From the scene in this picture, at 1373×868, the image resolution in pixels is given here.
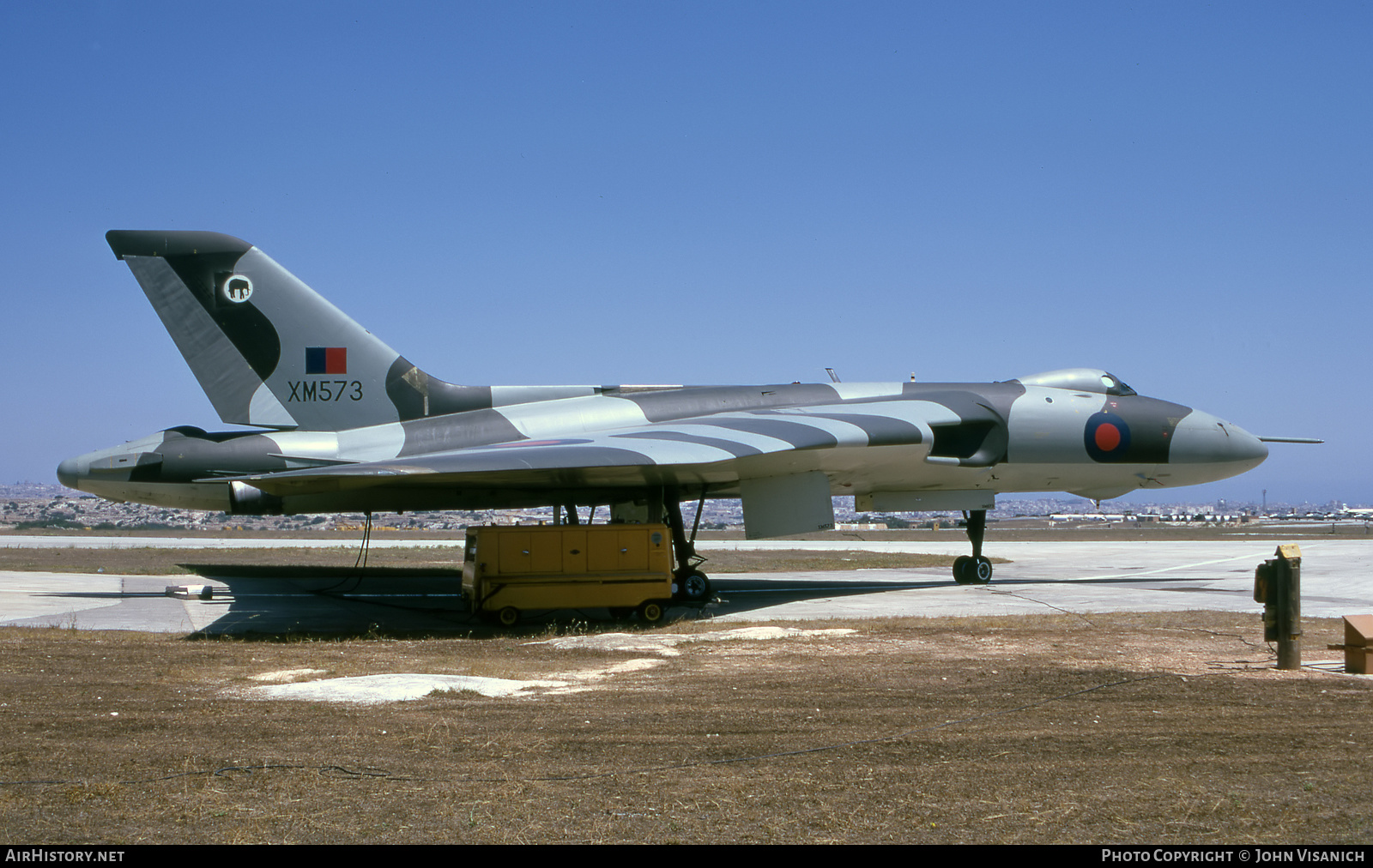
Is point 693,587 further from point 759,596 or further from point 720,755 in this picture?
point 720,755

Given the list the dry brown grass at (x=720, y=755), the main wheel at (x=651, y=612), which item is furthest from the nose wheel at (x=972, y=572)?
the dry brown grass at (x=720, y=755)

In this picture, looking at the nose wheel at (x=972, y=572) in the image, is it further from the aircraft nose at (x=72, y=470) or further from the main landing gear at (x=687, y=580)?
the aircraft nose at (x=72, y=470)

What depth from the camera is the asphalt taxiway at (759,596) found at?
44.3 ft

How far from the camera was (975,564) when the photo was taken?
60.9 feet

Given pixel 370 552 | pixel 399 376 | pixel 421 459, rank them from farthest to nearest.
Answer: pixel 370 552, pixel 399 376, pixel 421 459

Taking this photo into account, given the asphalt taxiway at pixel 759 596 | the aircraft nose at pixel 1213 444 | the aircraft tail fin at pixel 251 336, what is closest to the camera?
the asphalt taxiway at pixel 759 596

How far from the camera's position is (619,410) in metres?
16.5

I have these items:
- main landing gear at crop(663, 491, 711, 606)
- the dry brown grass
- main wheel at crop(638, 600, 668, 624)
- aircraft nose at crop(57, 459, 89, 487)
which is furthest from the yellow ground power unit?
aircraft nose at crop(57, 459, 89, 487)

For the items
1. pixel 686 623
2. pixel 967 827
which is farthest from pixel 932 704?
pixel 686 623

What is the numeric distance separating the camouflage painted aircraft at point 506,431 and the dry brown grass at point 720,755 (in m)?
5.94

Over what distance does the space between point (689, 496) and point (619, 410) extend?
266 cm
